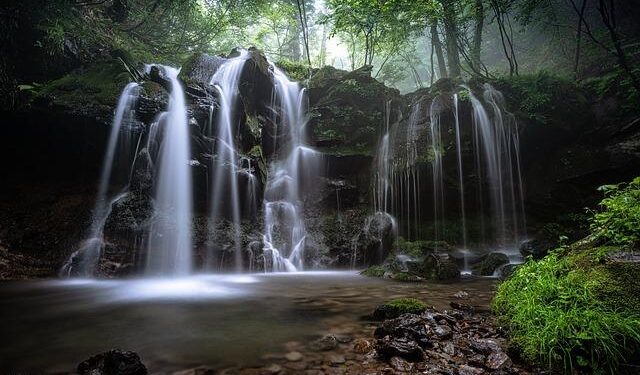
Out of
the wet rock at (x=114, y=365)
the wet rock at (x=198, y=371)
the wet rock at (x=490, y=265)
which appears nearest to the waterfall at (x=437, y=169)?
the wet rock at (x=490, y=265)

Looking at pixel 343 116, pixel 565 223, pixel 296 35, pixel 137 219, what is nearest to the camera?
pixel 137 219

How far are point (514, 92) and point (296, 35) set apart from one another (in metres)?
18.6

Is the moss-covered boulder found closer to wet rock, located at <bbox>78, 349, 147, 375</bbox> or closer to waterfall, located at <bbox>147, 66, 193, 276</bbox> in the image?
waterfall, located at <bbox>147, 66, 193, 276</bbox>

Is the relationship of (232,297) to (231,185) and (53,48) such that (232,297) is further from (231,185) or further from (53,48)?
(53,48)

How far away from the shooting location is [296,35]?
27016 millimetres

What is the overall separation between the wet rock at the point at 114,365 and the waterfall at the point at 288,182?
738cm

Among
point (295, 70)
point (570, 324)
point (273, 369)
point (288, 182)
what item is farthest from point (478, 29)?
point (273, 369)

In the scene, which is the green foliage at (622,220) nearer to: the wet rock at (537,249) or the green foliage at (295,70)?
the wet rock at (537,249)

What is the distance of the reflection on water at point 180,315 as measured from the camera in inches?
126

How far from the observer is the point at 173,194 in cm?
1002

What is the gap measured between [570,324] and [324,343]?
2159mm

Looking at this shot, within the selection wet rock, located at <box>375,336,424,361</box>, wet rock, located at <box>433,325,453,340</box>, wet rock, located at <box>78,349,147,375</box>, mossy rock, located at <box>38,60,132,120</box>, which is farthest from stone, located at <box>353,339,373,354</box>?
mossy rock, located at <box>38,60,132,120</box>

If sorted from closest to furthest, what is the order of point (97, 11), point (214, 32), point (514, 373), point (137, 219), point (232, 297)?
point (514, 373), point (232, 297), point (137, 219), point (97, 11), point (214, 32)

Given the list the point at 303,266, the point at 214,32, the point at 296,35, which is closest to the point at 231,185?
the point at 303,266
